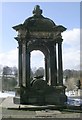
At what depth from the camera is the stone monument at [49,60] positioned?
22.6m

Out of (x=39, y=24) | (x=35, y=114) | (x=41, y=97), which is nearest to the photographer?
(x=35, y=114)

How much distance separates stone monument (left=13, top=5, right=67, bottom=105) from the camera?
22.6 meters

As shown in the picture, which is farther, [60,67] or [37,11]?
[37,11]

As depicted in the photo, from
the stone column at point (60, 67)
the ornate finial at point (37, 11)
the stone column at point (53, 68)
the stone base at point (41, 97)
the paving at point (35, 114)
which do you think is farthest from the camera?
the ornate finial at point (37, 11)

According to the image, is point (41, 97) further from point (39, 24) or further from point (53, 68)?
point (39, 24)

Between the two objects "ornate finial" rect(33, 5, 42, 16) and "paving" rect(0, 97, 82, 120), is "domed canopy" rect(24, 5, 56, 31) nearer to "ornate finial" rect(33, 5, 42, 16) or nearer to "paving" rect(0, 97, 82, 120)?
"ornate finial" rect(33, 5, 42, 16)

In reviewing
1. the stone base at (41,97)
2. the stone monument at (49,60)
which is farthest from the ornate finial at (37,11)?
the stone base at (41,97)

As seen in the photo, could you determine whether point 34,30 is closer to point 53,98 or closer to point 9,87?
point 53,98

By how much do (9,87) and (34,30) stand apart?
40806 mm

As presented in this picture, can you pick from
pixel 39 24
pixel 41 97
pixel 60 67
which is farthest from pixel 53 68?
pixel 39 24

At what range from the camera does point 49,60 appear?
988 inches

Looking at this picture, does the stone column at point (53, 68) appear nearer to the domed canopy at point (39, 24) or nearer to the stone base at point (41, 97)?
the stone base at point (41, 97)

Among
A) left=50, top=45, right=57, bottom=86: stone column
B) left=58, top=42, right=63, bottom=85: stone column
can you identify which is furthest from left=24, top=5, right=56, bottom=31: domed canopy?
left=50, top=45, right=57, bottom=86: stone column

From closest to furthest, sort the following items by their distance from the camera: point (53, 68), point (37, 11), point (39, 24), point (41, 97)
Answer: point (41, 97), point (39, 24), point (53, 68), point (37, 11)
